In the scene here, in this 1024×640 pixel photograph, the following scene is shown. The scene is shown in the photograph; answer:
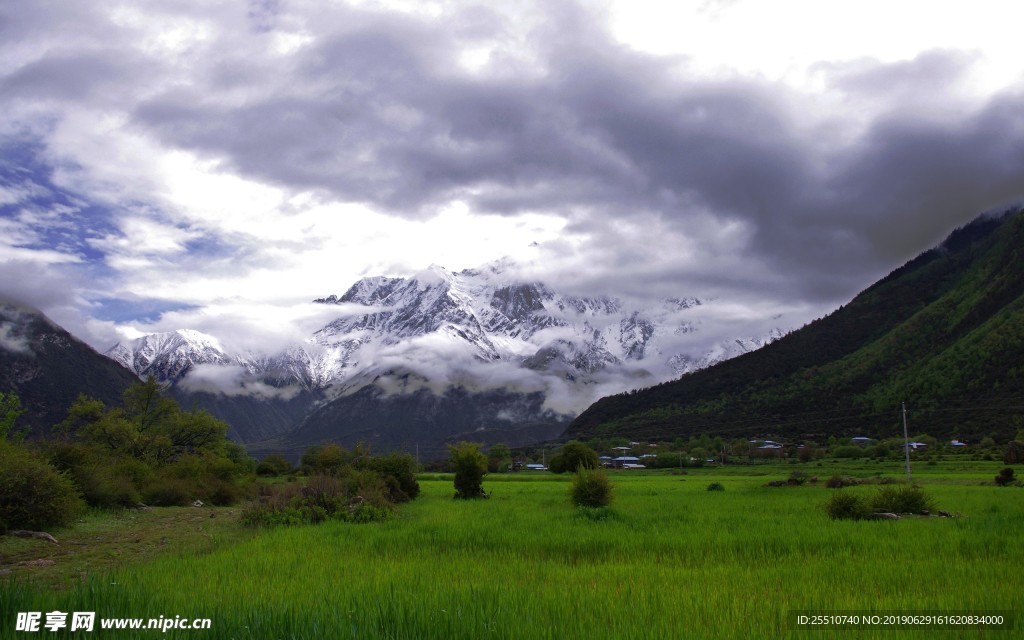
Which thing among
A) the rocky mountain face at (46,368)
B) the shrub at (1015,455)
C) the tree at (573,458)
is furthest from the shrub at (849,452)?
the rocky mountain face at (46,368)

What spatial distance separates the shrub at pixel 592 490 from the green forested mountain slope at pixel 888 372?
82.5 meters

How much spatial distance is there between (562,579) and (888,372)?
134m

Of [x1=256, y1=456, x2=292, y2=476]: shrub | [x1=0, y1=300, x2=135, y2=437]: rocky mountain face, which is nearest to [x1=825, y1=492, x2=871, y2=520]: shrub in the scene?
[x1=256, y1=456, x2=292, y2=476]: shrub

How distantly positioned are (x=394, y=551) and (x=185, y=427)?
38731 millimetres

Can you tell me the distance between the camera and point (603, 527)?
15.6m

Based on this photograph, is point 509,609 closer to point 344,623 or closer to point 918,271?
point 344,623

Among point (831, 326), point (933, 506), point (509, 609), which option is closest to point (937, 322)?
point (831, 326)

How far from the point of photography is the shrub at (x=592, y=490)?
2348 cm

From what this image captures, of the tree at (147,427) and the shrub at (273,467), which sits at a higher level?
the tree at (147,427)

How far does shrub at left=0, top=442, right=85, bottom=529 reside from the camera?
1523 cm

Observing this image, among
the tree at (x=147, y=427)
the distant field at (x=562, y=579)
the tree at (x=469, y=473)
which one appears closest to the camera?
the distant field at (x=562, y=579)

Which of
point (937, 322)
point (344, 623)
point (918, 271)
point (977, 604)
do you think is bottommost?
point (977, 604)

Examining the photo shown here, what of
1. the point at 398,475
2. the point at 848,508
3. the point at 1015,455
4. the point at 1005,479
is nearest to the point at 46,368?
the point at 398,475

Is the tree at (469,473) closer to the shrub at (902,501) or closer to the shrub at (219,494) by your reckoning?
the shrub at (219,494)
